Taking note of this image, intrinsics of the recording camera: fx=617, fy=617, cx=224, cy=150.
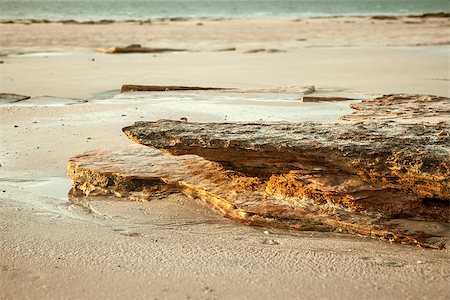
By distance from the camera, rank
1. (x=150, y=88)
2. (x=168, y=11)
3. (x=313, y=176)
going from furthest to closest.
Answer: (x=168, y=11) < (x=150, y=88) < (x=313, y=176)

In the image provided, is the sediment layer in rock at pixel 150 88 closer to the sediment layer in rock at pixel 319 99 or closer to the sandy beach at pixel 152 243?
the sandy beach at pixel 152 243

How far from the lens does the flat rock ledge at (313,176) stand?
276cm

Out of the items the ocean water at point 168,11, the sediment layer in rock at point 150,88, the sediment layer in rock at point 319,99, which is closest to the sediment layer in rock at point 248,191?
the sediment layer in rock at point 319,99

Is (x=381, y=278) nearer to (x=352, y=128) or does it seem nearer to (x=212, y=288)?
(x=212, y=288)

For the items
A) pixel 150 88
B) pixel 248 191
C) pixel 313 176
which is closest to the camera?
pixel 313 176

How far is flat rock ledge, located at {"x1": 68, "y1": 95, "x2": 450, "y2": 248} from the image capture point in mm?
2762

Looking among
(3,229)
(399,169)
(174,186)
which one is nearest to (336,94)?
(174,186)

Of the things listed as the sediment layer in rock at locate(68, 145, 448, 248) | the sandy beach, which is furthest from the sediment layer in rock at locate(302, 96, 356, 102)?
the sediment layer in rock at locate(68, 145, 448, 248)

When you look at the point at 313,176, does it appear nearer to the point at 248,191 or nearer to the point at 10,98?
the point at 248,191

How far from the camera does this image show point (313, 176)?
300cm

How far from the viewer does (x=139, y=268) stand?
8.18 feet

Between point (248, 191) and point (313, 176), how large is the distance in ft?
1.26

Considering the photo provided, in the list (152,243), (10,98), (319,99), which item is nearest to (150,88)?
(10,98)

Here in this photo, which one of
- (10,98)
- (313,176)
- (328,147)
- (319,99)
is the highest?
(328,147)
